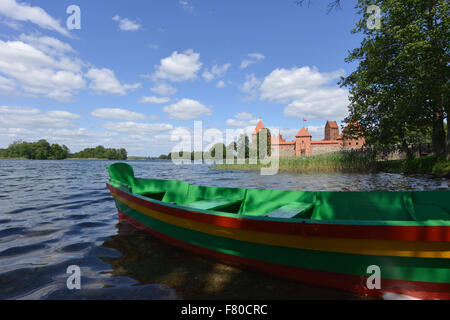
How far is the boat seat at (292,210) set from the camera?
12.6 ft

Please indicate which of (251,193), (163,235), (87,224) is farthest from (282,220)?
(87,224)

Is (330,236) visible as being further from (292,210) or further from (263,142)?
(263,142)

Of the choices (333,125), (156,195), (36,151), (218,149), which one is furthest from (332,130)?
(36,151)

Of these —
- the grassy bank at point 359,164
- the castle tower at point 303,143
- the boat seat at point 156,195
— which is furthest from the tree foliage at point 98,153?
the boat seat at point 156,195

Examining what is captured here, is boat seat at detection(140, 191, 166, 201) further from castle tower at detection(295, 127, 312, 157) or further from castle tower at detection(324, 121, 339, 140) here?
castle tower at detection(324, 121, 339, 140)

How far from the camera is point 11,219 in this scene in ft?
22.3

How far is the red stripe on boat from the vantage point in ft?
8.68

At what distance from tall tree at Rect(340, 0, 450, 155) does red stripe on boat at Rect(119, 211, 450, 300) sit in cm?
1681

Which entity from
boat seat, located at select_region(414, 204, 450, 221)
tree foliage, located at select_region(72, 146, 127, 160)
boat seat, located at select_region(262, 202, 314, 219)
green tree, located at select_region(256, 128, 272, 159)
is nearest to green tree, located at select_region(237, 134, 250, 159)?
green tree, located at select_region(256, 128, 272, 159)

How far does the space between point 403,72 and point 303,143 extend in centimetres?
5186

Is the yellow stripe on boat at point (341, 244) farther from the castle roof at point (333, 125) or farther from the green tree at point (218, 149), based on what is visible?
the castle roof at point (333, 125)

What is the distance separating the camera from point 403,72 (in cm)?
1627
